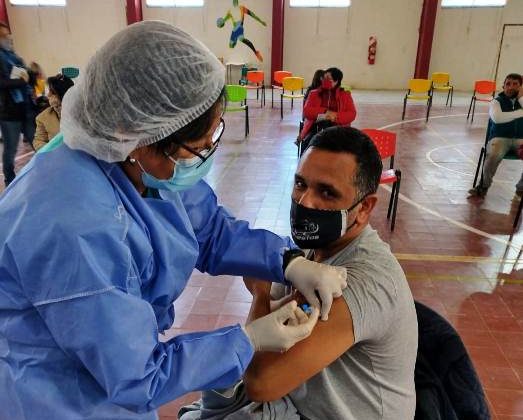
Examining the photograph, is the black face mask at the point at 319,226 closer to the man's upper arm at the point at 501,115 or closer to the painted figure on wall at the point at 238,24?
the man's upper arm at the point at 501,115

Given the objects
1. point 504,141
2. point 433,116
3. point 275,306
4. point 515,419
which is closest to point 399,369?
point 275,306

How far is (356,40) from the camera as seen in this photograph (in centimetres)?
1377

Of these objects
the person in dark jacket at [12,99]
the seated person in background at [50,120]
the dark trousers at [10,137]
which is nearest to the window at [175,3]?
the person in dark jacket at [12,99]

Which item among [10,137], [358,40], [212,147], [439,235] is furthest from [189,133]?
[358,40]

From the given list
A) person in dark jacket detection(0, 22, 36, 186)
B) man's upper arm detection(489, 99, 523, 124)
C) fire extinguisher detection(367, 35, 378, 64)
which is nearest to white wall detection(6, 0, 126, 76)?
fire extinguisher detection(367, 35, 378, 64)

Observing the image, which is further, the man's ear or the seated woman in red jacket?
the seated woman in red jacket

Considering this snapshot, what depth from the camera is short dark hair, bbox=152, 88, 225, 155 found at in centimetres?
103

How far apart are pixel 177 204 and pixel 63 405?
0.56 m

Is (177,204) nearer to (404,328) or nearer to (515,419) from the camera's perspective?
(404,328)

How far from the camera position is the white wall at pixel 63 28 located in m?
14.2

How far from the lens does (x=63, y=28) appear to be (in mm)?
14508

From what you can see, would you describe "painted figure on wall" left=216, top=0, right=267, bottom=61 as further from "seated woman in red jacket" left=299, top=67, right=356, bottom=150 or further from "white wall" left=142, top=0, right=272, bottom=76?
"seated woman in red jacket" left=299, top=67, right=356, bottom=150

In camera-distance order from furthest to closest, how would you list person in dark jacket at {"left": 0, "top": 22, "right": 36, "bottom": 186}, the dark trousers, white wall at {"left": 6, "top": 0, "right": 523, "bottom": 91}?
white wall at {"left": 6, "top": 0, "right": 523, "bottom": 91} < the dark trousers < person in dark jacket at {"left": 0, "top": 22, "right": 36, "bottom": 186}

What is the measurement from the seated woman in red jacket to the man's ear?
394 centimetres
